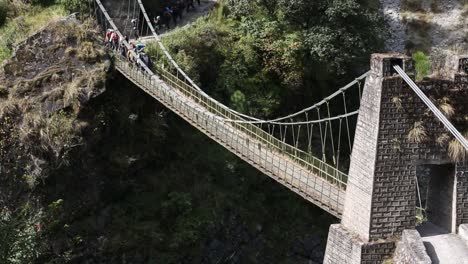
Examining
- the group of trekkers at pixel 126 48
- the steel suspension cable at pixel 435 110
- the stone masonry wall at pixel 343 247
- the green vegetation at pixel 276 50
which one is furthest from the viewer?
the green vegetation at pixel 276 50

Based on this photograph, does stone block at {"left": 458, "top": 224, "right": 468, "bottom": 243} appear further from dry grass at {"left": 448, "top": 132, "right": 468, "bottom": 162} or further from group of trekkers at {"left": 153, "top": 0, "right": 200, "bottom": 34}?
group of trekkers at {"left": 153, "top": 0, "right": 200, "bottom": 34}

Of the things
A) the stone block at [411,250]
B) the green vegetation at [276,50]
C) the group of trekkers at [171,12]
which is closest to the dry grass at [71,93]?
the green vegetation at [276,50]

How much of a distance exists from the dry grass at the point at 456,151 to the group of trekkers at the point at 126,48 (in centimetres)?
789

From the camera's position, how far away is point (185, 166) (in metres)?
15.5

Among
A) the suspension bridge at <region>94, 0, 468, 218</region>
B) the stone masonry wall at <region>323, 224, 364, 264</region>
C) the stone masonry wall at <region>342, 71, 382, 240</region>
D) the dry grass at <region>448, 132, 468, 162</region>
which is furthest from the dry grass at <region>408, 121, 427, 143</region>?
the stone masonry wall at <region>323, 224, 364, 264</region>

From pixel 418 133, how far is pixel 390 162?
0.57m

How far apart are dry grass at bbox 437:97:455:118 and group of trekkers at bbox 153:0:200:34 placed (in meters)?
10.6

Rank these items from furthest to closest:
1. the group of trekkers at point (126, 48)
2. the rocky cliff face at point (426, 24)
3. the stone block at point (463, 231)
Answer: the rocky cliff face at point (426, 24) → the group of trekkers at point (126, 48) → the stone block at point (463, 231)

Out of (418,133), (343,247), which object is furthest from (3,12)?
(418,133)

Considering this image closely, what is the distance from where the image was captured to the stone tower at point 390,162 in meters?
8.86

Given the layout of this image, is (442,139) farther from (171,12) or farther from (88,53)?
(171,12)

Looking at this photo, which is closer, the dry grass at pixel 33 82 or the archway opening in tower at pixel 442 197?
the archway opening in tower at pixel 442 197

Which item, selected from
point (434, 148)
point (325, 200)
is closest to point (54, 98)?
point (325, 200)

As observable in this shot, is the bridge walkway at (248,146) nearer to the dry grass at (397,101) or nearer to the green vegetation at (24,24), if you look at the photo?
the dry grass at (397,101)
